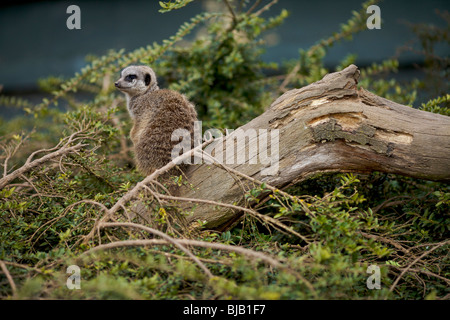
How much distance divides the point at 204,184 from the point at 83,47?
525 cm

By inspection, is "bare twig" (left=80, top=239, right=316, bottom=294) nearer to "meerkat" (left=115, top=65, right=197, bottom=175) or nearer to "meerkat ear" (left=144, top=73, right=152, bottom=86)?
"meerkat" (left=115, top=65, right=197, bottom=175)

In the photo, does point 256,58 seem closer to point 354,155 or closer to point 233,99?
point 233,99

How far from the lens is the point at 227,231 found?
1.94 metres

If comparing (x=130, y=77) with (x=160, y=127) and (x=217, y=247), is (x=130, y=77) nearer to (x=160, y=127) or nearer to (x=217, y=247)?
(x=160, y=127)

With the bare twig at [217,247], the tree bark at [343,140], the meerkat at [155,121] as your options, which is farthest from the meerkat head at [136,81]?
the bare twig at [217,247]

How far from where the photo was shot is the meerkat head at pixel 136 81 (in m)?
3.10

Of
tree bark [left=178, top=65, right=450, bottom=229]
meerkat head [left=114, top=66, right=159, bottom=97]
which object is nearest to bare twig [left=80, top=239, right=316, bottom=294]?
tree bark [left=178, top=65, right=450, bottom=229]

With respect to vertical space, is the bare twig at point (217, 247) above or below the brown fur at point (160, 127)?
below

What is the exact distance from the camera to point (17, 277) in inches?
57.9

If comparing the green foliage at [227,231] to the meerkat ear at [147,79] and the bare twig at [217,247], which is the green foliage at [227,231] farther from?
the meerkat ear at [147,79]

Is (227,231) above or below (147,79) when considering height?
below

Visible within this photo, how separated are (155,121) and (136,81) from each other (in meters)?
0.82

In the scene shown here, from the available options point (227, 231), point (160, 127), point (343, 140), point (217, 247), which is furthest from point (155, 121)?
point (217, 247)
